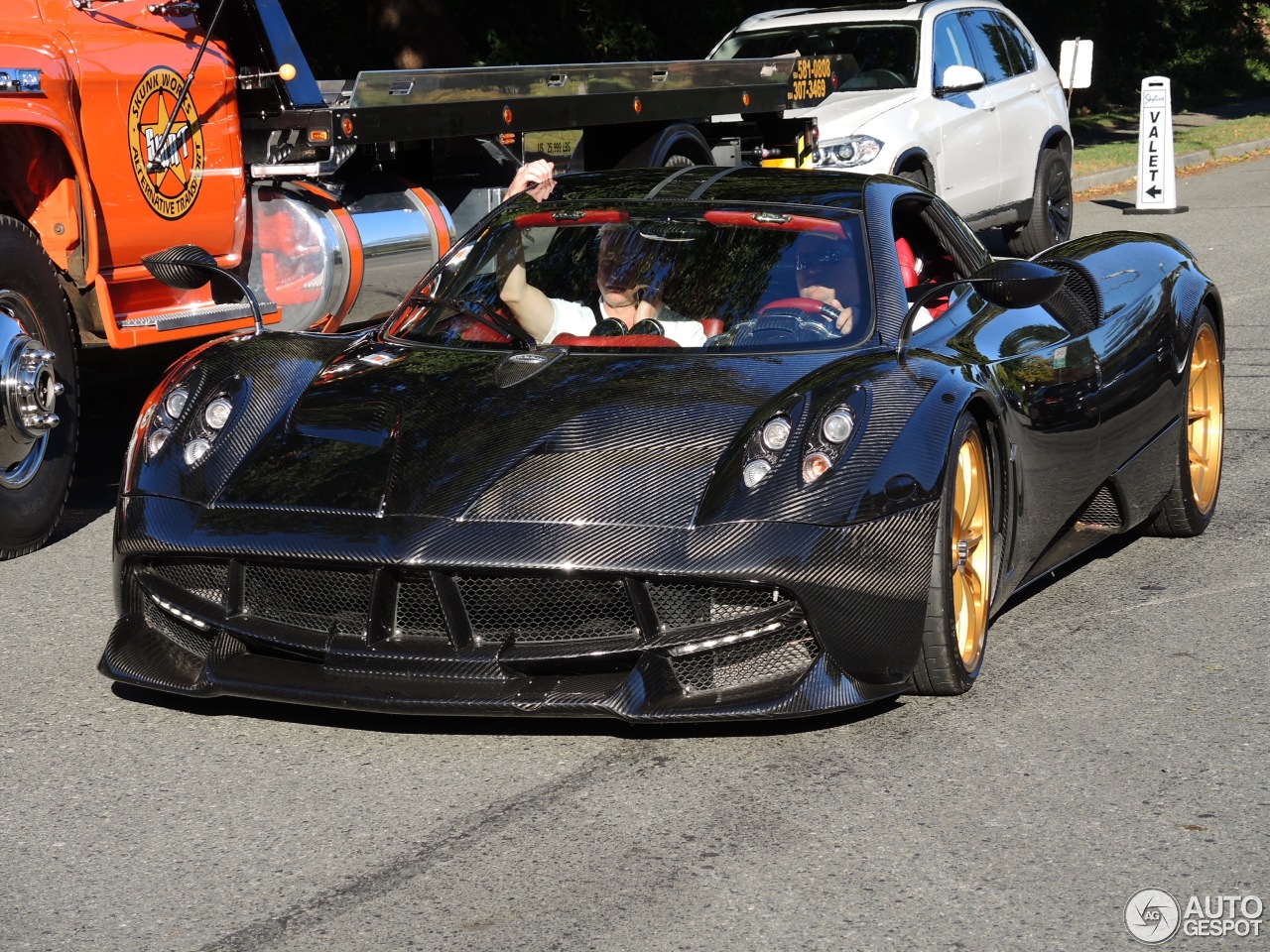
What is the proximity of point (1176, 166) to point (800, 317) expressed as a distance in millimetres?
18299

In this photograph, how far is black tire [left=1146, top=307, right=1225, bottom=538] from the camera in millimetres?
6355

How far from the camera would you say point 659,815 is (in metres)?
4.05

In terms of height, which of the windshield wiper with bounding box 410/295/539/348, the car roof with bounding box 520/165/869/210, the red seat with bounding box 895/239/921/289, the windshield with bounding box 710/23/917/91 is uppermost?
the car roof with bounding box 520/165/869/210

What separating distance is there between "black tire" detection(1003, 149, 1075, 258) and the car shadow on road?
10.4m

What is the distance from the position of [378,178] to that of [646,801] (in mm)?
6331

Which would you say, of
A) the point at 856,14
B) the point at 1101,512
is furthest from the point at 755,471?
the point at 856,14

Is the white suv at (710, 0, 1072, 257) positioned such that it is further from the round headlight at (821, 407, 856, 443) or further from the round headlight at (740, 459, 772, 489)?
the round headlight at (740, 459, 772, 489)

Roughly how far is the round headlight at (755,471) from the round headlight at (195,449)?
1.45 meters

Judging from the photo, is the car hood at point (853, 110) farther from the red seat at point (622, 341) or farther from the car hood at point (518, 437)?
the car hood at point (518, 437)

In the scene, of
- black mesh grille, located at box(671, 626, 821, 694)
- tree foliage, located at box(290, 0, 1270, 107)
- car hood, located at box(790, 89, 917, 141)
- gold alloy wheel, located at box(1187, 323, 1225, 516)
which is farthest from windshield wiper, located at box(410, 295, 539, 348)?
tree foliage, located at box(290, 0, 1270, 107)

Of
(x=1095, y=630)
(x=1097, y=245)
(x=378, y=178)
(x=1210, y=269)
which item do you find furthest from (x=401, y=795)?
(x=1210, y=269)

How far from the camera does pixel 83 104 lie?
7.57 meters

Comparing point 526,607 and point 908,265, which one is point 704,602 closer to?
point 526,607

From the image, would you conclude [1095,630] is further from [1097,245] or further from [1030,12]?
[1030,12]
